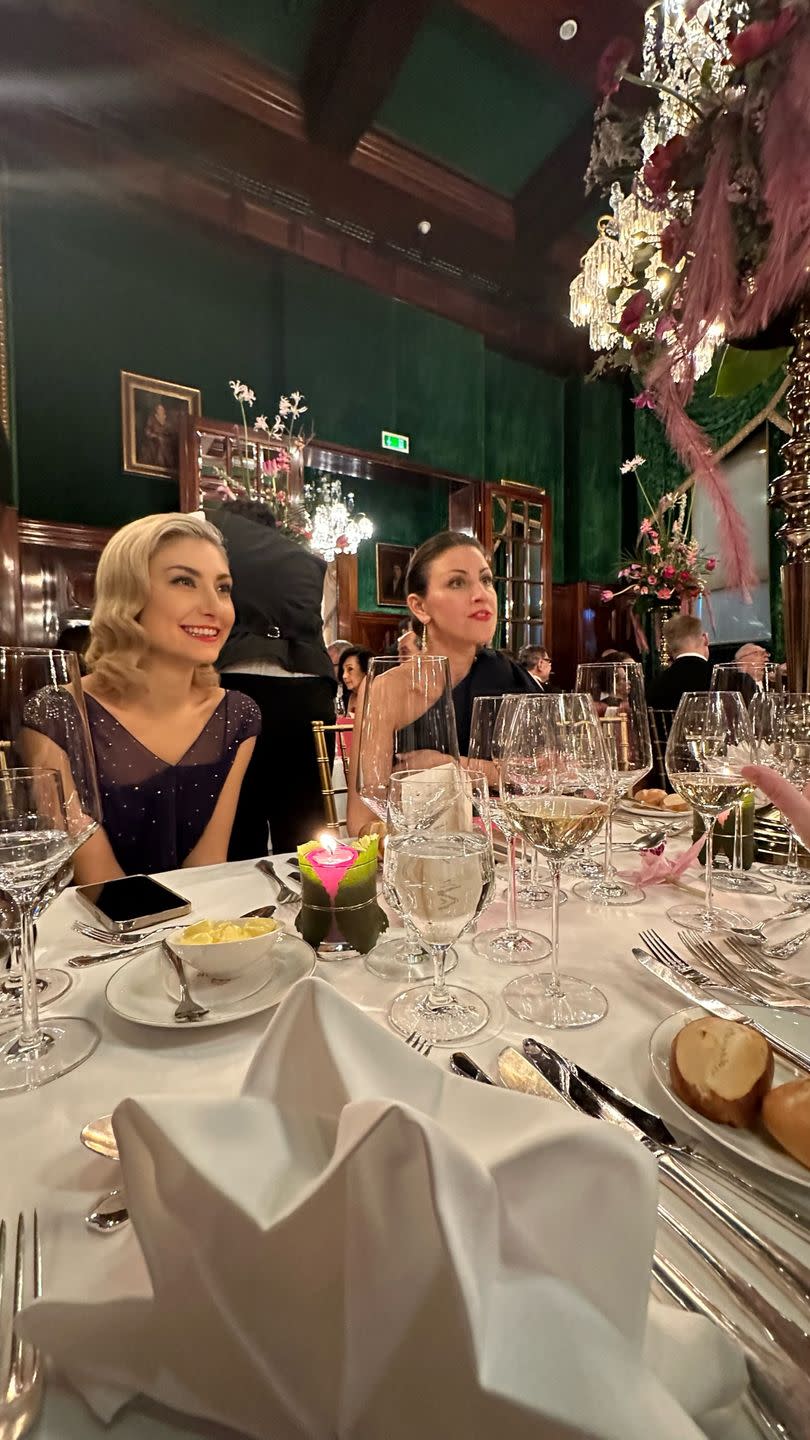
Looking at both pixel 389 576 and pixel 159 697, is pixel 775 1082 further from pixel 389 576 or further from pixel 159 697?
pixel 389 576

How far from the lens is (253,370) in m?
5.86

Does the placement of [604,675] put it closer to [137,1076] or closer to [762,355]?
[762,355]

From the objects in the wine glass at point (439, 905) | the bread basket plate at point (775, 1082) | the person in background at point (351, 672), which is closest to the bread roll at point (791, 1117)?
the bread basket plate at point (775, 1082)

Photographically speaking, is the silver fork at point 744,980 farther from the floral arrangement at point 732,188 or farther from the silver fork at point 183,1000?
the floral arrangement at point 732,188

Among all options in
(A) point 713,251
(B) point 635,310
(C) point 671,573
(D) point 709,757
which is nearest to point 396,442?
(C) point 671,573

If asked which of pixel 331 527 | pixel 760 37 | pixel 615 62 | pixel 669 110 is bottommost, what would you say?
pixel 760 37

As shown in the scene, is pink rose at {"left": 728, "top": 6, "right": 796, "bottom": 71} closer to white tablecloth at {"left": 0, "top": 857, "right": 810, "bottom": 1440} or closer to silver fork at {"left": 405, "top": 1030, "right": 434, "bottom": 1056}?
white tablecloth at {"left": 0, "top": 857, "right": 810, "bottom": 1440}

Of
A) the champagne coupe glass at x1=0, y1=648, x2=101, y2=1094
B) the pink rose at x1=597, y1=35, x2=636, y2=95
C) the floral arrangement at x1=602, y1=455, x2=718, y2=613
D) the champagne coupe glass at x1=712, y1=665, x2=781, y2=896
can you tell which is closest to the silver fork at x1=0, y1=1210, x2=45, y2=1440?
the champagne coupe glass at x1=0, y1=648, x2=101, y2=1094

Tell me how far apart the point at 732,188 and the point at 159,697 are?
1.62 m

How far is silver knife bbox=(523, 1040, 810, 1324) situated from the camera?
352 mm

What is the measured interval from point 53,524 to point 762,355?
16.2 ft

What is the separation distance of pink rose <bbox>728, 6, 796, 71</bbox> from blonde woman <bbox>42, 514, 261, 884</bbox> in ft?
4.70

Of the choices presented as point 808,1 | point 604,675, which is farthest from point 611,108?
point 604,675

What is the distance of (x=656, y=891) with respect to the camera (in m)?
1.05
